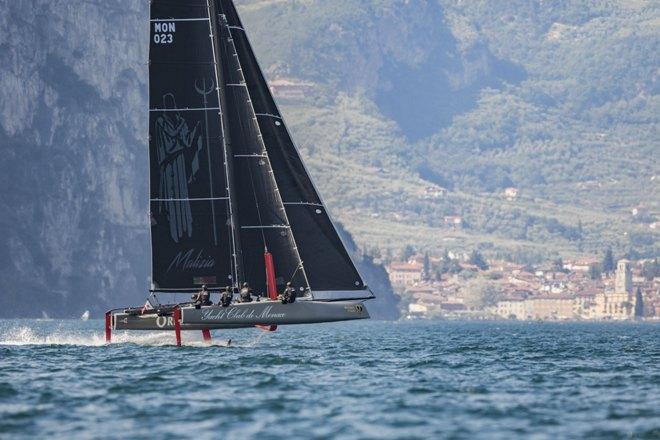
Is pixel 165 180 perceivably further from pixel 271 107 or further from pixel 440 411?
pixel 440 411

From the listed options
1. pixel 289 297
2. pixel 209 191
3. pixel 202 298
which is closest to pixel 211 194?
pixel 209 191

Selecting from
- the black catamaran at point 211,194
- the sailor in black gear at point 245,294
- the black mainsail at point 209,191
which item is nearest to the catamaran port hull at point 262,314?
the sailor in black gear at point 245,294

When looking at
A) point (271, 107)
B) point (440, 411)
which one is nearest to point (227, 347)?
point (271, 107)

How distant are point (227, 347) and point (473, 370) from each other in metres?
12.5

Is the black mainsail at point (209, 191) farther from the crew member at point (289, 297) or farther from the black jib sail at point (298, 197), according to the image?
the crew member at point (289, 297)

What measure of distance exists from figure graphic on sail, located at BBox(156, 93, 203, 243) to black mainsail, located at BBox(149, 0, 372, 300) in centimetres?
3

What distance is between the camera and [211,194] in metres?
59.8

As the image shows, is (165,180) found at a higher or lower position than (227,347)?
higher

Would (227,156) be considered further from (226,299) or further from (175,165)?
(226,299)

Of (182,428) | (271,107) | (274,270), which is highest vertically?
(271,107)

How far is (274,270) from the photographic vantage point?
59.5m

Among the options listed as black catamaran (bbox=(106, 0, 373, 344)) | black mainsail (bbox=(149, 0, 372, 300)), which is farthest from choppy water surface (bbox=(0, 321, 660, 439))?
black mainsail (bbox=(149, 0, 372, 300))

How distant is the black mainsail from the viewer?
59.5m

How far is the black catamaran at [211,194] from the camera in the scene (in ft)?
195
